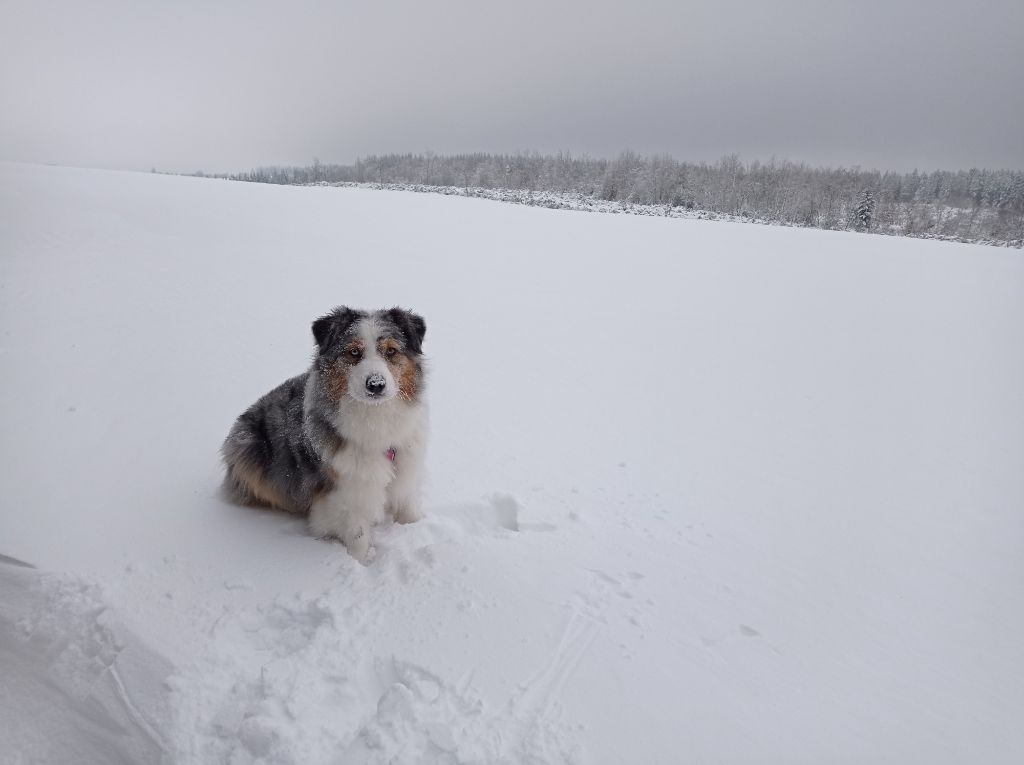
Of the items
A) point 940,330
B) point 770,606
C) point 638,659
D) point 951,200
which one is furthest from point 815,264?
point 951,200

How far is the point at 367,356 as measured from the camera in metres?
3.22

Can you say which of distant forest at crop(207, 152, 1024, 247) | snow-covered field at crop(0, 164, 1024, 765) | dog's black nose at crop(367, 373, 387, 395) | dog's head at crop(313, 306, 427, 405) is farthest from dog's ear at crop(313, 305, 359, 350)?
distant forest at crop(207, 152, 1024, 247)

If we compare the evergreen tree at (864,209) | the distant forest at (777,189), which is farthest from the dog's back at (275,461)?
the evergreen tree at (864,209)

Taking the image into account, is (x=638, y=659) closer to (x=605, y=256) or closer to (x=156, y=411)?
(x=156, y=411)

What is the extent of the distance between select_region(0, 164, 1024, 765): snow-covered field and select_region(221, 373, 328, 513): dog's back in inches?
8.3

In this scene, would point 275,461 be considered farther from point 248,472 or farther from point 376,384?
point 376,384

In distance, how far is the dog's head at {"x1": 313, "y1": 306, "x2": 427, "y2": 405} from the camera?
3092 millimetres

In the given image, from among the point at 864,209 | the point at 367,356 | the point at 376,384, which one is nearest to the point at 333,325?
the point at 367,356

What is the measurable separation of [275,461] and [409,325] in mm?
1467

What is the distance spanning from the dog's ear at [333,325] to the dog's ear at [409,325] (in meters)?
0.27

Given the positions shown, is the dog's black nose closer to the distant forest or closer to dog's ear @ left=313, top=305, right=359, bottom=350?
dog's ear @ left=313, top=305, right=359, bottom=350

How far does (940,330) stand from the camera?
9055 millimetres

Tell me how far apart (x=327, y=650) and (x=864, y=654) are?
3029mm

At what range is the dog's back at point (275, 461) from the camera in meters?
3.56
